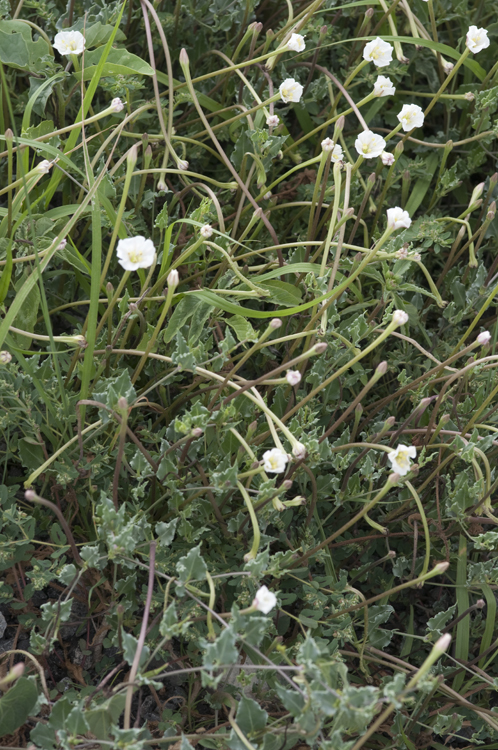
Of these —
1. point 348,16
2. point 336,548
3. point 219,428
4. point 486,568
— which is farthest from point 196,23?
point 486,568

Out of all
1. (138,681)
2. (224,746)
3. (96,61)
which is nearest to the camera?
(138,681)

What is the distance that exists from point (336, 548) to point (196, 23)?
160 centimetres

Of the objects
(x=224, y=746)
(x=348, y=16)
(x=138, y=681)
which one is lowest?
(x=224, y=746)

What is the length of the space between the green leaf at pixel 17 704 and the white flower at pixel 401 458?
727 mm

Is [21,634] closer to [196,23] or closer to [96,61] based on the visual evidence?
[96,61]

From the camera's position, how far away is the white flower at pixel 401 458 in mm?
1210

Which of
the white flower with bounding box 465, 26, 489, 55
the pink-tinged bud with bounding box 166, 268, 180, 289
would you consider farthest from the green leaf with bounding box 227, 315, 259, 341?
the white flower with bounding box 465, 26, 489, 55

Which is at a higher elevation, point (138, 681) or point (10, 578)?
point (138, 681)

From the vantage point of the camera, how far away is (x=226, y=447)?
144 cm

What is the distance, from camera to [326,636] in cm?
150

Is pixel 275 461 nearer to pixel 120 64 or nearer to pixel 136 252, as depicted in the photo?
pixel 136 252

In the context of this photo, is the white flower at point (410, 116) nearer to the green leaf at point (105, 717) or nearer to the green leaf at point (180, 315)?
the green leaf at point (180, 315)

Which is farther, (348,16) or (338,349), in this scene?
(348,16)

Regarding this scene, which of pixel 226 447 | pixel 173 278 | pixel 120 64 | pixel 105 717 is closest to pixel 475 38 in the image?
pixel 120 64
